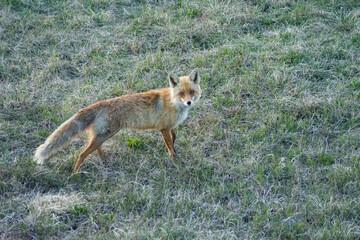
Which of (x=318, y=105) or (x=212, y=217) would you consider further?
(x=318, y=105)

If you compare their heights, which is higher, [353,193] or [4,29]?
[4,29]

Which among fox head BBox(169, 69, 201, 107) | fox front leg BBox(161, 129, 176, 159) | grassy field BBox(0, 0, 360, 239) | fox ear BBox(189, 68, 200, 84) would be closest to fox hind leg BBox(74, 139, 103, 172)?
grassy field BBox(0, 0, 360, 239)

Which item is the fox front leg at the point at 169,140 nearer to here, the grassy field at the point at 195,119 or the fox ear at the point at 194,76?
the grassy field at the point at 195,119

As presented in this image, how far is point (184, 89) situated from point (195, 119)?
1092 mm

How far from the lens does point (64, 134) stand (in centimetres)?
574

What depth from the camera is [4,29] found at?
9203 millimetres

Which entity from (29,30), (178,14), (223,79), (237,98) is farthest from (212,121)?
(29,30)

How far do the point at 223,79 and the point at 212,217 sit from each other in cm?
351

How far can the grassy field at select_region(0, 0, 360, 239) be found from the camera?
16.7ft

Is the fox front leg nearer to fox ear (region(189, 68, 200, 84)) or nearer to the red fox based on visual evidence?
the red fox

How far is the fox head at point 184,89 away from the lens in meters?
6.11

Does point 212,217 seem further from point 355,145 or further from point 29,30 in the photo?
point 29,30

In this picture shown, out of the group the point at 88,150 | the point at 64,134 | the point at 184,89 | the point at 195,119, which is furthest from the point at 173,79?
the point at 64,134

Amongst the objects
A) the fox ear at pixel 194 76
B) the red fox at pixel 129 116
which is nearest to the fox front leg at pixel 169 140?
the red fox at pixel 129 116
